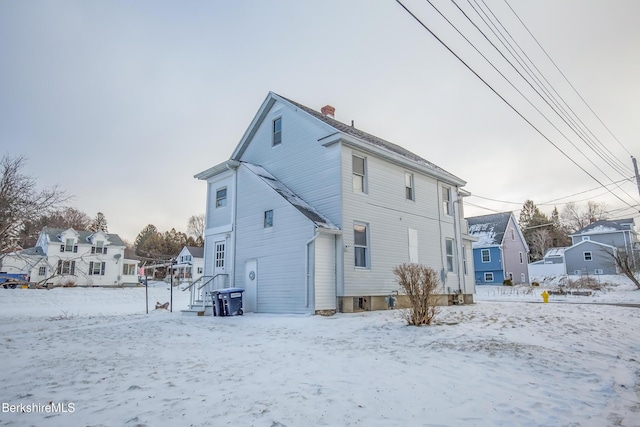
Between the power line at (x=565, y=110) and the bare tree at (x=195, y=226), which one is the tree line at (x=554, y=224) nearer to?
the power line at (x=565, y=110)

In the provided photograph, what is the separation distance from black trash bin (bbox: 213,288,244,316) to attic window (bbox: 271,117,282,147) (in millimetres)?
6450

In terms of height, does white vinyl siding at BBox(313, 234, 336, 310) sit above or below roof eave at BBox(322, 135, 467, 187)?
below

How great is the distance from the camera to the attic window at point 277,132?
51.6 feet

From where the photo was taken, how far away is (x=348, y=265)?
12.6m

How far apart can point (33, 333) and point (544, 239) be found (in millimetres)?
67086

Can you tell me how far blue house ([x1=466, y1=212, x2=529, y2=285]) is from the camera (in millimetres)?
38094

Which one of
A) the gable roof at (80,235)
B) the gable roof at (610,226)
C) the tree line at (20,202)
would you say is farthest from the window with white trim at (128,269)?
the gable roof at (610,226)

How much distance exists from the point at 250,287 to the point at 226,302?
1.37 metres

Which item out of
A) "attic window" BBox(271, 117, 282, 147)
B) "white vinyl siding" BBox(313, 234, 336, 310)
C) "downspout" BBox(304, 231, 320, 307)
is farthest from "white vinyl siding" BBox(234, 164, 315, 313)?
"attic window" BBox(271, 117, 282, 147)

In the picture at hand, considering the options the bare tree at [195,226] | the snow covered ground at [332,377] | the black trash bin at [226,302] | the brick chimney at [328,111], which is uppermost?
the bare tree at [195,226]

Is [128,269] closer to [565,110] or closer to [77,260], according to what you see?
[77,260]

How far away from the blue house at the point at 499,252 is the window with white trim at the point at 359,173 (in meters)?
28.4

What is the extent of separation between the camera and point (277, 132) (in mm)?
15883

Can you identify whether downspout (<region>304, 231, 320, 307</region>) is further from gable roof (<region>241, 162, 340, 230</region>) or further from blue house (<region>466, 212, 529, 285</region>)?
blue house (<region>466, 212, 529, 285</region>)
